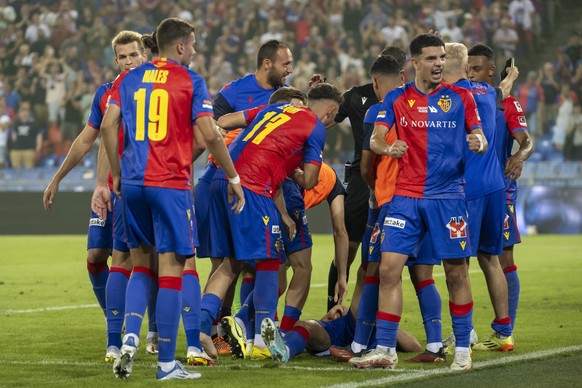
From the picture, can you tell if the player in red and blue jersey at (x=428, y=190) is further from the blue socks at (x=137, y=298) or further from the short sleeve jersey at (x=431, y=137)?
the blue socks at (x=137, y=298)

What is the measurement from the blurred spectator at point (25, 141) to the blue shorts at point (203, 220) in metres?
16.5

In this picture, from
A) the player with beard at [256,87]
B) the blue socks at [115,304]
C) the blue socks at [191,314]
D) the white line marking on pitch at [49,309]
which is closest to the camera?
the blue socks at [191,314]

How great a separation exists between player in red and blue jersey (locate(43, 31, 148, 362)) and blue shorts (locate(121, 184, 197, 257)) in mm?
419

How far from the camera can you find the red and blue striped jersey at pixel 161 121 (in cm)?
574

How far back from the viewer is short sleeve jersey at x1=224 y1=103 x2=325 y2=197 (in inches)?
267

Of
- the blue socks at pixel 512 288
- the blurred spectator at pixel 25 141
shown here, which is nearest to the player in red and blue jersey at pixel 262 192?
the blue socks at pixel 512 288

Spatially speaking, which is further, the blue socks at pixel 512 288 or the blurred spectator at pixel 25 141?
the blurred spectator at pixel 25 141

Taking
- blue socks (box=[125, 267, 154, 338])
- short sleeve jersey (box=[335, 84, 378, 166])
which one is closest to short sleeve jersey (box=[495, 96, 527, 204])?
short sleeve jersey (box=[335, 84, 378, 166])

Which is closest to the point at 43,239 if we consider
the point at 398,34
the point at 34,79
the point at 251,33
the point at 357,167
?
the point at 34,79

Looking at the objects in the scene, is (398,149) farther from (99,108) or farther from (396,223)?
(99,108)

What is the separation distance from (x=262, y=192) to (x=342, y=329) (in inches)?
42.8

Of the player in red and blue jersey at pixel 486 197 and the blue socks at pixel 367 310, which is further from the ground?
the player in red and blue jersey at pixel 486 197

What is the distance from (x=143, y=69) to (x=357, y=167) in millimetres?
2937

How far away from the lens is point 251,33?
79.7ft
